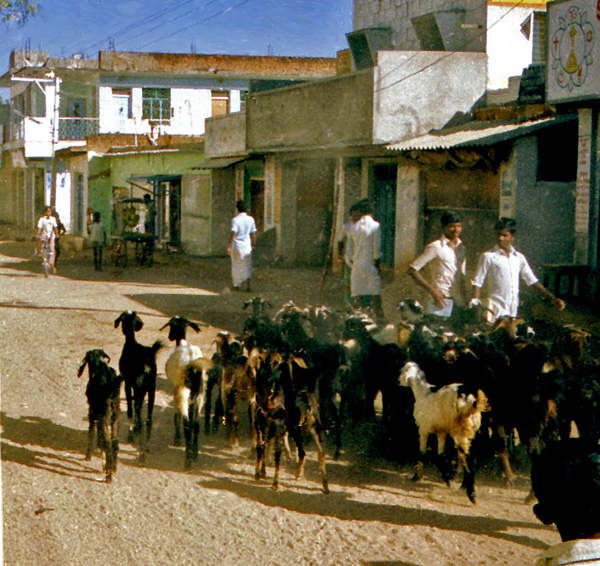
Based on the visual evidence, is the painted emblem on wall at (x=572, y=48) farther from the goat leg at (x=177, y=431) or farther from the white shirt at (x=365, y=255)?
the goat leg at (x=177, y=431)

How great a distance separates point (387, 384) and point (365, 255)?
355 cm

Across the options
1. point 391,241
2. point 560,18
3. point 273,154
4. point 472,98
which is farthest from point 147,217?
point 560,18

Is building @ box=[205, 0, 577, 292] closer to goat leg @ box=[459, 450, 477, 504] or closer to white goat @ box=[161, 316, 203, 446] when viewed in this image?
white goat @ box=[161, 316, 203, 446]

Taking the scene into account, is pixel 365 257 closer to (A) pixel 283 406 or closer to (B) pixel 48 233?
(A) pixel 283 406

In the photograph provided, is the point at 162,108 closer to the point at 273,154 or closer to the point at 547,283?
the point at 273,154

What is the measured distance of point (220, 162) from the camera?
23594mm

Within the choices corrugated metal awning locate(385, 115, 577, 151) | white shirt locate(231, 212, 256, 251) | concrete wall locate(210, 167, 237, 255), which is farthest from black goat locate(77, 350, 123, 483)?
concrete wall locate(210, 167, 237, 255)

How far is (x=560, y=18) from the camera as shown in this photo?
11.3 m

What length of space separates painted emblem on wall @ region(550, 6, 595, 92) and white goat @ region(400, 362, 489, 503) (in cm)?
687

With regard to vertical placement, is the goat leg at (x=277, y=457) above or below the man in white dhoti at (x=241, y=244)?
below

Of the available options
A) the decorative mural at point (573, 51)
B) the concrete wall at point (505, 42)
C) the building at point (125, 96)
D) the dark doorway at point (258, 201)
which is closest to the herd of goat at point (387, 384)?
the decorative mural at point (573, 51)

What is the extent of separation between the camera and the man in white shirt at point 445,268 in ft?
23.6

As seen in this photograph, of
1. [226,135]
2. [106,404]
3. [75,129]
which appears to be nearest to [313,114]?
[226,135]

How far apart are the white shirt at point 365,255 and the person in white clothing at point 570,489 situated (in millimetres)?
7057
